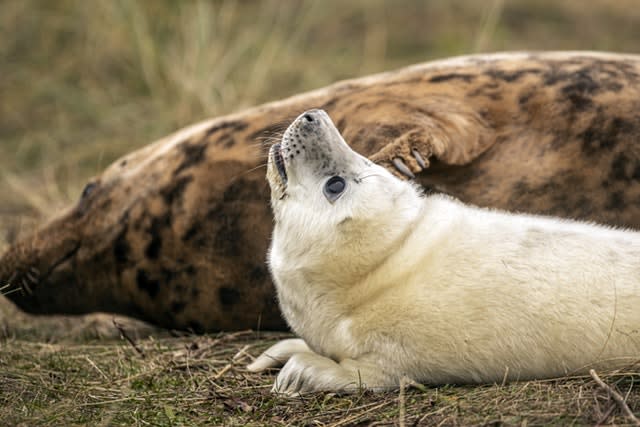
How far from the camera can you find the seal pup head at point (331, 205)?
9.57ft

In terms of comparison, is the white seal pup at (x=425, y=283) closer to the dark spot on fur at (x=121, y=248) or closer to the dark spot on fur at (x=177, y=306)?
the dark spot on fur at (x=177, y=306)

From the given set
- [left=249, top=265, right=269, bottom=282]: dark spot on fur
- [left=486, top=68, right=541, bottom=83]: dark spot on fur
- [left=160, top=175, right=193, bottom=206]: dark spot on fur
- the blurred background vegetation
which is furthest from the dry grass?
the blurred background vegetation

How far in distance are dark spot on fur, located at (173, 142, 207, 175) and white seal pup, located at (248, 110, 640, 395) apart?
3.58ft

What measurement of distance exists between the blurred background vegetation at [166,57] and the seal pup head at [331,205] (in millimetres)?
2704

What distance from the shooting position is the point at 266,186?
3939 millimetres

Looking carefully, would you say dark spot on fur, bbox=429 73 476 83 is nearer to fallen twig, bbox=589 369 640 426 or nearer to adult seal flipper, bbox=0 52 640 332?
adult seal flipper, bbox=0 52 640 332

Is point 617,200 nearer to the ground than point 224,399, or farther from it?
farther from it

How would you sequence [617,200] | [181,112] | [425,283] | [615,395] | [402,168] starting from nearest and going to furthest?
1. [615,395]
2. [425,283]
3. [402,168]
4. [617,200]
5. [181,112]

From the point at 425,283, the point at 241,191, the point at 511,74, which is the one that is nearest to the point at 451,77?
the point at 511,74

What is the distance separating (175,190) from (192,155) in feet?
0.58

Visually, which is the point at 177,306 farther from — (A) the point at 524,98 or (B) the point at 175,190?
(A) the point at 524,98

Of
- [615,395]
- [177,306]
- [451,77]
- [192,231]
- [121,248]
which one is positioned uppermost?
[451,77]

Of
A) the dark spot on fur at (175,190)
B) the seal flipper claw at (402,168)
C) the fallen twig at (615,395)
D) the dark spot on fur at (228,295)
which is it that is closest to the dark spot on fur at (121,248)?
the dark spot on fur at (175,190)

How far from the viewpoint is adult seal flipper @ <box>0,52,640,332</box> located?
3648 mm
